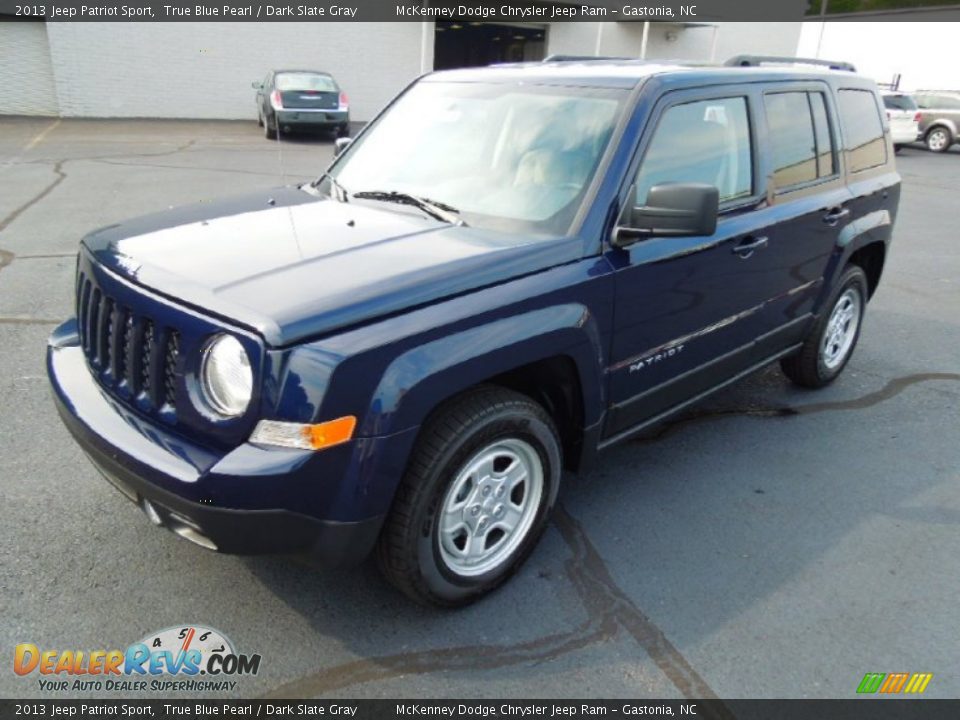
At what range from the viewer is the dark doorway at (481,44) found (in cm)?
2762

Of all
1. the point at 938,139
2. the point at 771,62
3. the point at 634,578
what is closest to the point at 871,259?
Answer: the point at 771,62

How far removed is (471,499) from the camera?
275cm

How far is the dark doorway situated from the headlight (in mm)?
27164

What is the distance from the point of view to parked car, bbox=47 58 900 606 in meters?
2.24

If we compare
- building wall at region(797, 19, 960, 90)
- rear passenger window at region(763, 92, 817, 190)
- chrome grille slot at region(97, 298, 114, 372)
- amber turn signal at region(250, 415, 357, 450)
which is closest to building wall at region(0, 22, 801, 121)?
building wall at region(797, 19, 960, 90)

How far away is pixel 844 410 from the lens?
470 centimetres

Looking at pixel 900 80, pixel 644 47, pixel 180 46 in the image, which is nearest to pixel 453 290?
pixel 180 46

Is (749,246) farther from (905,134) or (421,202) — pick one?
(905,134)

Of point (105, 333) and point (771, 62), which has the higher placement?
point (771, 62)

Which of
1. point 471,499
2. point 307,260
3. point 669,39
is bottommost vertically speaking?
point 471,499

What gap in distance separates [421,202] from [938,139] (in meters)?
25.1

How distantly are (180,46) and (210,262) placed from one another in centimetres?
2192

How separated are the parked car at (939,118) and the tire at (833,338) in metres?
21.6

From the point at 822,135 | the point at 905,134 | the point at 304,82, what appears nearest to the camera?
the point at 822,135
